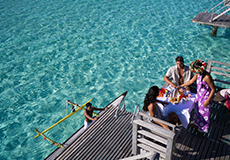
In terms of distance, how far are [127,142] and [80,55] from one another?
31.4ft

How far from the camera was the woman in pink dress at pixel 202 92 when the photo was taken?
5539 millimetres

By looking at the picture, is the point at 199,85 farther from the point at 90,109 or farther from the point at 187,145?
the point at 90,109

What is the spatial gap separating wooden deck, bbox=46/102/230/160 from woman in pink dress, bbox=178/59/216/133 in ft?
1.47

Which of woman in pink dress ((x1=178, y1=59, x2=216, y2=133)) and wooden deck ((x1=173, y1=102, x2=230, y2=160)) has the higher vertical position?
woman in pink dress ((x1=178, y1=59, x2=216, y2=133))

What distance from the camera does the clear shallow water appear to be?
10.6m

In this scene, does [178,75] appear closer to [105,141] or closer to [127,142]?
[127,142]

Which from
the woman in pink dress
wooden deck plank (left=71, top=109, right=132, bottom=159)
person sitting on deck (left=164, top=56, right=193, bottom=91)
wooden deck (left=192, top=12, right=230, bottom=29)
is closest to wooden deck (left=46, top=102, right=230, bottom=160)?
wooden deck plank (left=71, top=109, right=132, bottom=159)

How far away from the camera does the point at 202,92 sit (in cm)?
579

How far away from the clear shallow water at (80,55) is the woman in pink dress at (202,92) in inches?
210

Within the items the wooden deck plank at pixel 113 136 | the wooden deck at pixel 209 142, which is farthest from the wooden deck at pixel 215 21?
the wooden deck plank at pixel 113 136

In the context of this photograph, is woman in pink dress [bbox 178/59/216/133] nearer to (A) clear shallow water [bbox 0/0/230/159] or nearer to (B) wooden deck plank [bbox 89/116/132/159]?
(B) wooden deck plank [bbox 89/116/132/159]

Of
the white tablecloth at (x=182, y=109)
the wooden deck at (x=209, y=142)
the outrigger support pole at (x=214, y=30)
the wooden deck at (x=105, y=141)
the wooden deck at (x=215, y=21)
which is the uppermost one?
the wooden deck at (x=215, y=21)

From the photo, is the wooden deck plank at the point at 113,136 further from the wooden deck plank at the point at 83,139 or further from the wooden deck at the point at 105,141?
the wooden deck plank at the point at 83,139

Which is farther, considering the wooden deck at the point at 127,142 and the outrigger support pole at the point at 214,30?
the outrigger support pole at the point at 214,30
